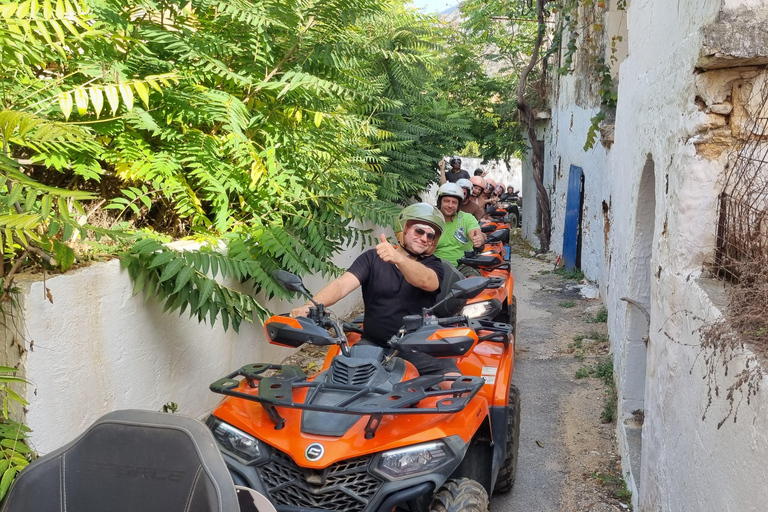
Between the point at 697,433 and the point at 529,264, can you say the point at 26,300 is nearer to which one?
the point at 697,433

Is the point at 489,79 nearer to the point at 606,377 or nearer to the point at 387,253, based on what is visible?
the point at 606,377

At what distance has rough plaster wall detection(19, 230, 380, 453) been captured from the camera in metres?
3.69

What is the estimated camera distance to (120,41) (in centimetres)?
543

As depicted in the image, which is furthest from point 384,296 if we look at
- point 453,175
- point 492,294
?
point 453,175

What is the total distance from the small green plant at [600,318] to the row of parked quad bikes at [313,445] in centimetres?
614

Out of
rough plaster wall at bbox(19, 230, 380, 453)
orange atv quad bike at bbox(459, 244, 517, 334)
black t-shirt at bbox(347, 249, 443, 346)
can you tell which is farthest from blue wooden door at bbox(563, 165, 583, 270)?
black t-shirt at bbox(347, 249, 443, 346)

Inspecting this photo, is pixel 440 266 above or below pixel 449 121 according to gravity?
below

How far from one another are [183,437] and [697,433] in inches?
86.3

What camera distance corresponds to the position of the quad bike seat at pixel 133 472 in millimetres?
1947

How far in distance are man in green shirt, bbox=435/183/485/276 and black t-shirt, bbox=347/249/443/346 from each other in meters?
3.43

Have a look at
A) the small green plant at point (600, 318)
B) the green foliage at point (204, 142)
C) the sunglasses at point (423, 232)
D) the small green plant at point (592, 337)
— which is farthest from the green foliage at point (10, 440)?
the small green plant at point (600, 318)

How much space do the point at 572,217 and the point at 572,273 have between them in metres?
1.19

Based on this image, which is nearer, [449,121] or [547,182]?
[449,121]

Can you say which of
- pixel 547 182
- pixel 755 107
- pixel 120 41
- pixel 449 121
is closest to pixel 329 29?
pixel 120 41
